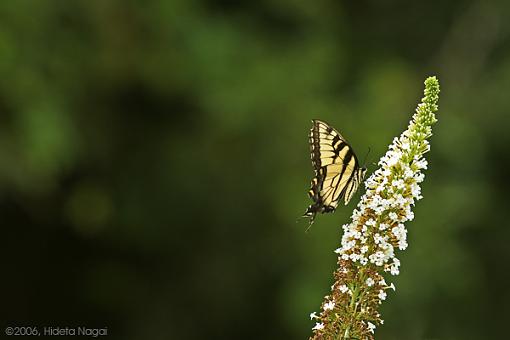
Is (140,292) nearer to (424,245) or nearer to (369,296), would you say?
(424,245)

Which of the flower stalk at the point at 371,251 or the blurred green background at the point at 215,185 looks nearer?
the flower stalk at the point at 371,251

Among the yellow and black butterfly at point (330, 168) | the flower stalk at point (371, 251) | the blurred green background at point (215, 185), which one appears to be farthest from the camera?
the blurred green background at point (215, 185)

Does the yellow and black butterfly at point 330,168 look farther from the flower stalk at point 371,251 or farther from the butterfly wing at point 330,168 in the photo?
the flower stalk at point 371,251

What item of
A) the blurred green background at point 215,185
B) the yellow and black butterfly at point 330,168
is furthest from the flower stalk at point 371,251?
the blurred green background at point 215,185

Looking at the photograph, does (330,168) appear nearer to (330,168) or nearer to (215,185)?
(330,168)

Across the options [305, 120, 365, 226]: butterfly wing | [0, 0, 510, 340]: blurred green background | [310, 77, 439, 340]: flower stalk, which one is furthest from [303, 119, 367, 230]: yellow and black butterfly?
[0, 0, 510, 340]: blurred green background

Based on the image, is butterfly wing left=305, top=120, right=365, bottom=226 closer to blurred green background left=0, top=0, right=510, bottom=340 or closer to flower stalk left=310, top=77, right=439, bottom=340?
flower stalk left=310, top=77, right=439, bottom=340
